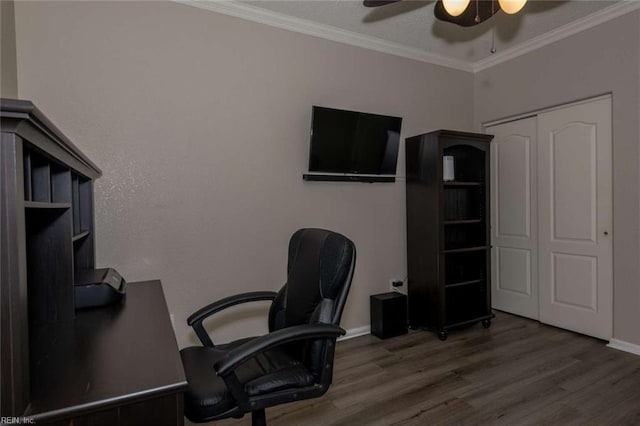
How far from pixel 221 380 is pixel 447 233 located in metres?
2.89

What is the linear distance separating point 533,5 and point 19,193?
352 centimetres

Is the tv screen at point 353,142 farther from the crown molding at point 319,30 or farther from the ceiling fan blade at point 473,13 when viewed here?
the ceiling fan blade at point 473,13

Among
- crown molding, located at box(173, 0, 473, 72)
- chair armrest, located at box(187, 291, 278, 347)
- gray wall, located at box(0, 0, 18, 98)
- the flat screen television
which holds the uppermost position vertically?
crown molding, located at box(173, 0, 473, 72)

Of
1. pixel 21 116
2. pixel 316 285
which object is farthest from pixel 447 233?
pixel 21 116

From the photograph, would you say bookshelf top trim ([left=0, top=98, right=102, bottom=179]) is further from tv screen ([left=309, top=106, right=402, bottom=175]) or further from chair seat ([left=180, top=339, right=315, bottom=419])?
tv screen ([left=309, top=106, right=402, bottom=175])

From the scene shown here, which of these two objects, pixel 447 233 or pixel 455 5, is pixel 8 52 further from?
pixel 447 233

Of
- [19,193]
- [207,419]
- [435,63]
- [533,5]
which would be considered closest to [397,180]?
[435,63]

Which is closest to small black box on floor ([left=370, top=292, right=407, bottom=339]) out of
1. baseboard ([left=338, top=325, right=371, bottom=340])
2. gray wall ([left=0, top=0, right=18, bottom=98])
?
baseboard ([left=338, top=325, right=371, bottom=340])

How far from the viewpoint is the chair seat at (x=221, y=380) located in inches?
48.4

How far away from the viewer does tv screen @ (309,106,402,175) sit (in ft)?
9.62

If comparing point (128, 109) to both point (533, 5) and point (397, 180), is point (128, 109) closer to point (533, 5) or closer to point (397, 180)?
point (397, 180)

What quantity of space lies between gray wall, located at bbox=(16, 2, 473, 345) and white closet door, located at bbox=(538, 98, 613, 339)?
1.63 m

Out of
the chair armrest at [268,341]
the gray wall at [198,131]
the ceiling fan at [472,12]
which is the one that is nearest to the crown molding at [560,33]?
the gray wall at [198,131]

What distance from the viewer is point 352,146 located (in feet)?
10.1
